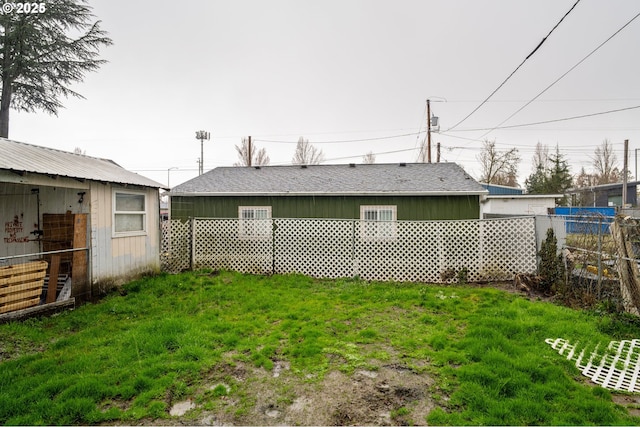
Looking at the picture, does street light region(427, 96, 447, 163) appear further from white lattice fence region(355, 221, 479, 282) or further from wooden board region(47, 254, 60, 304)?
wooden board region(47, 254, 60, 304)

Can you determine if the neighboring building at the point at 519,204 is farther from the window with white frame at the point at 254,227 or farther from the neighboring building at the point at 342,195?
the window with white frame at the point at 254,227

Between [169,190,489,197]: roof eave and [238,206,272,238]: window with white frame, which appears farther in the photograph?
[169,190,489,197]: roof eave

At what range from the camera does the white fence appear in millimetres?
7246

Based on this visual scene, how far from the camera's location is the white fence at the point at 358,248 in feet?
23.8

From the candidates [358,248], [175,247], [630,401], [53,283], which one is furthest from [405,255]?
[53,283]

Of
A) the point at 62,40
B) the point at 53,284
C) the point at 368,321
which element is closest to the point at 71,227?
the point at 53,284

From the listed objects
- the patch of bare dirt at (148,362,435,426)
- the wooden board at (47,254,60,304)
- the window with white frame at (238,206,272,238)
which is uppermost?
the window with white frame at (238,206,272,238)

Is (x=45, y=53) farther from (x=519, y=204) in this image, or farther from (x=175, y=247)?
(x=519, y=204)

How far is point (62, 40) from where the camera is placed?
11.9m

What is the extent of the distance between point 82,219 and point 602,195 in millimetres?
41130

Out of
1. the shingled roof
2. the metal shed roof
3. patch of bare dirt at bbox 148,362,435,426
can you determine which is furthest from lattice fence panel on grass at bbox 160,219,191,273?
patch of bare dirt at bbox 148,362,435,426

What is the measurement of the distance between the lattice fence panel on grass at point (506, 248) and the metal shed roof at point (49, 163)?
327 inches

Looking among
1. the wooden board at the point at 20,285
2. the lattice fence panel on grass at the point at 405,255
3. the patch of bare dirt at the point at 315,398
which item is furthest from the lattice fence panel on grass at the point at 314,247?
the wooden board at the point at 20,285

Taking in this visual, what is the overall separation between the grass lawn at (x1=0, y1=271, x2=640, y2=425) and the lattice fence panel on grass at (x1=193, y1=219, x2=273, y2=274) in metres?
2.49
